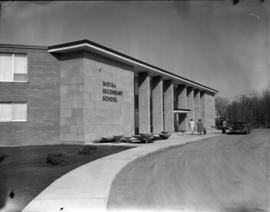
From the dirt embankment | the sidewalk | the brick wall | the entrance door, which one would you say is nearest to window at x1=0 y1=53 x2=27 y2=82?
the brick wall

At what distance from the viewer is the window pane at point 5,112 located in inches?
739

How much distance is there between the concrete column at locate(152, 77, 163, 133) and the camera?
32.0 metres

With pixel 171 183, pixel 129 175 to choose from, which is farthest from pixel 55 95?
pixel 171 183

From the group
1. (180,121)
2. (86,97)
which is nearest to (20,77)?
(86,97)

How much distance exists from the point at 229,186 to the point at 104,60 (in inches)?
607

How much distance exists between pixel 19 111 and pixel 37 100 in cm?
124

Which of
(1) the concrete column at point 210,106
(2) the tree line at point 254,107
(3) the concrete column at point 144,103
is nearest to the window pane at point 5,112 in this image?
(1) the concrete column at point 210,106

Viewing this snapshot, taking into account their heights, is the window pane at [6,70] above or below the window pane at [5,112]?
above

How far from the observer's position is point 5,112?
18.9 meters

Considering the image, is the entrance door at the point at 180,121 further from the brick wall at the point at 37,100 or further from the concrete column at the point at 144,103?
the brick wall at the point at 37,100

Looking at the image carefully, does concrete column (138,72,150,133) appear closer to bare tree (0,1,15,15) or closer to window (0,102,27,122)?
window (0,102,27,122)

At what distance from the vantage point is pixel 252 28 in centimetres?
496

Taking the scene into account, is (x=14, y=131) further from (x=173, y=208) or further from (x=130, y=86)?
(x=173, y=208)

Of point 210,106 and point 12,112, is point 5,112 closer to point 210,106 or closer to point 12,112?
point 12,112
